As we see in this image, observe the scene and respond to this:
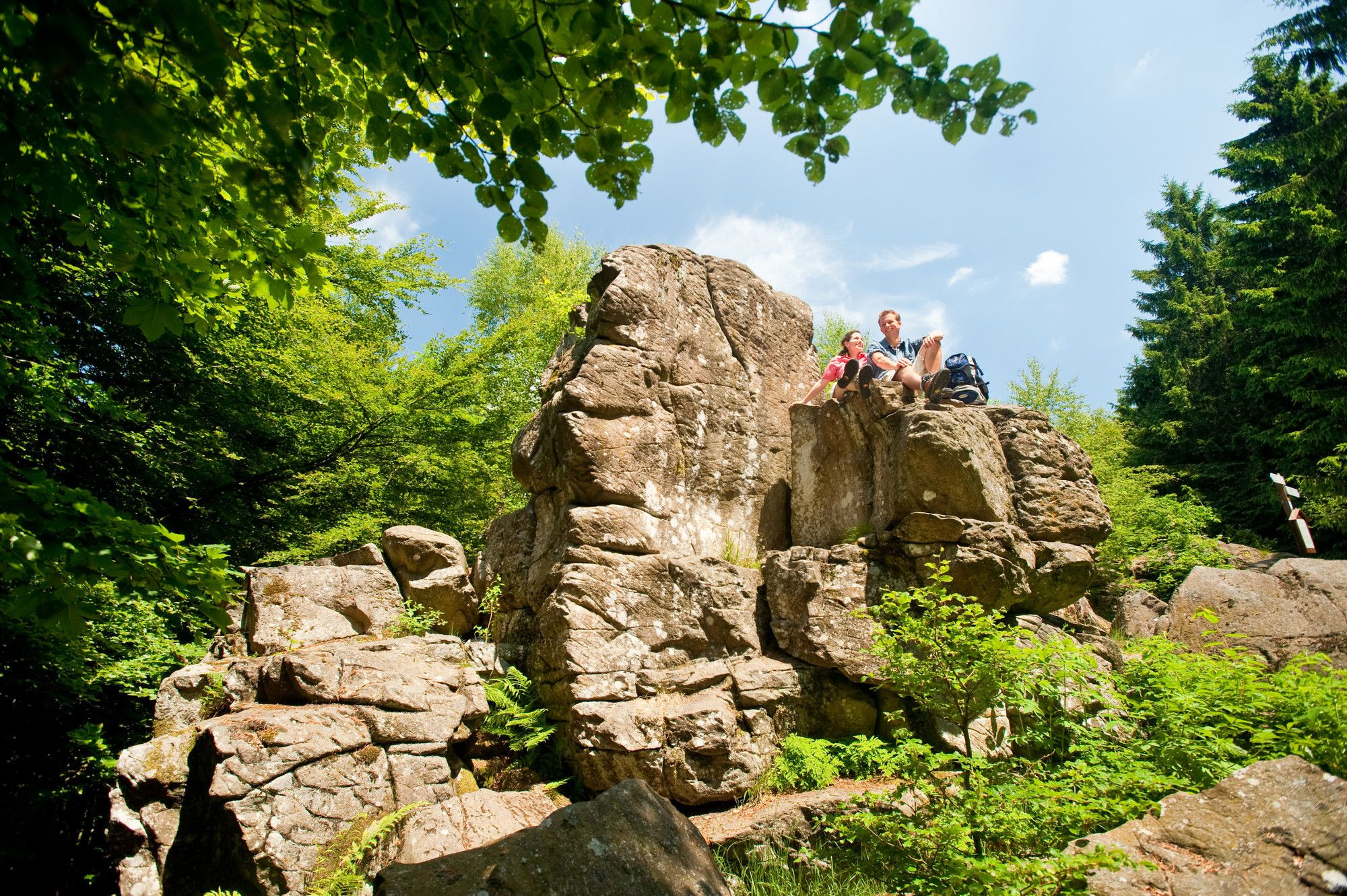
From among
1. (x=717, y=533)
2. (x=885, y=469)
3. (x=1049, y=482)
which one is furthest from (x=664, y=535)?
(x=1049, y=482)

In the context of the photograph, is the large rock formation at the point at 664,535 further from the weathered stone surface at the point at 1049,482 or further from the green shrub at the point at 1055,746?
the weathered stone surface at the point at 1049,482

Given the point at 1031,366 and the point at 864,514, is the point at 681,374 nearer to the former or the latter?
the point at 864,514

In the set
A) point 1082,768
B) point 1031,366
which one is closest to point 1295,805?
point 1082,768

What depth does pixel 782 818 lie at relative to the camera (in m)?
5.27

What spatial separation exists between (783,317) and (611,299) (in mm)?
2845

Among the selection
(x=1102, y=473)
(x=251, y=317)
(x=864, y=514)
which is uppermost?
(x=251, y=317)

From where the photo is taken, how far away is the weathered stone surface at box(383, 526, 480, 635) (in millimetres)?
7555

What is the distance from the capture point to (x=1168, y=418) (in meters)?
20.2

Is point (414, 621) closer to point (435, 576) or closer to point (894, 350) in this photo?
point (435, 576)

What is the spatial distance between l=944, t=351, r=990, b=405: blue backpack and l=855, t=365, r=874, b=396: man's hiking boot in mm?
909

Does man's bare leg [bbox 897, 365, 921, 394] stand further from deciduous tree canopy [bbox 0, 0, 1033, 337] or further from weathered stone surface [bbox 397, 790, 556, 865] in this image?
weathered stone surface [bbox 397, 790, 556, 865]

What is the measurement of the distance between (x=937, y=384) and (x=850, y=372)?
1003 mm

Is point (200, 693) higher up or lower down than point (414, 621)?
lower down

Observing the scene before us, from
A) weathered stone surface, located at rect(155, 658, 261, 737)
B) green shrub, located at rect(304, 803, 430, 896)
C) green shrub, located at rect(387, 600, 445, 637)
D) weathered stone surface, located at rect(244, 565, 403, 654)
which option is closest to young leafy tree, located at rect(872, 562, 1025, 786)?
green shrub, located at rect(304, 803, 430, 896)
